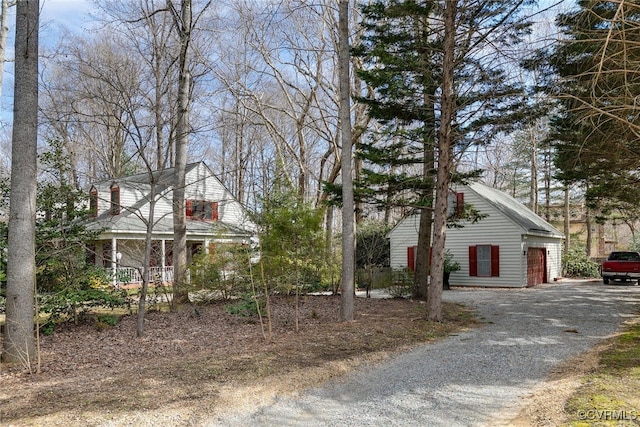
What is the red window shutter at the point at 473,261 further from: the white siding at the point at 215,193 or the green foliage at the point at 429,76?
the white siding at the point at 215,193

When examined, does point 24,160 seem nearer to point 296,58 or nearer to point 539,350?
point 539,350

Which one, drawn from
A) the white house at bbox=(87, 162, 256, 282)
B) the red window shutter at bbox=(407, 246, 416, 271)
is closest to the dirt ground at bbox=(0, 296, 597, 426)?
the white house at bbox=(87, 162, 256, 282)

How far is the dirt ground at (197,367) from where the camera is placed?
4195 mm

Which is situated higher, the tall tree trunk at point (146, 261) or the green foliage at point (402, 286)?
the tall tree trunk at point (146, 261)

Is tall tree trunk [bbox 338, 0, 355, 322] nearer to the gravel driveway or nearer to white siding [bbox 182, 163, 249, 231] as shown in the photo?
the gravel driveway

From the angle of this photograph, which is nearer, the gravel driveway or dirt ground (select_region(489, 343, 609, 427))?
dirt ground (select_region(489, 343, 609, 427))

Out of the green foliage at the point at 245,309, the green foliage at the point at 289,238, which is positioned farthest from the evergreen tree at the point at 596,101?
the green foliage at the point at 245,309

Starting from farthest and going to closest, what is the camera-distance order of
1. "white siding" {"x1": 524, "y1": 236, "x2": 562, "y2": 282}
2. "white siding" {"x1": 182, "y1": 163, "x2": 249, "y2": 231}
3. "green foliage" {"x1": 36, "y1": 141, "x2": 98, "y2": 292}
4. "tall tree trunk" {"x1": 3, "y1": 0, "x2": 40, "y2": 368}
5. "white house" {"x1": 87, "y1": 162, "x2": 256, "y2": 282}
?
"white siding" {"x1": 182, "y1": 163, "x2": 249, "y2": 231}, "white siding" {"x1": 524, "y1": 236, "x2": 562, "y2": 282}, "white house" {"x1": 87, "y1": 162, "x2": 256, "y2": 282}, "green foliage" {"x1": 36, "y1": 141, "x2": 98, "y2": 292}, "tall tree trunk" {"x1": 3, "y1": 0, "x2": 40, "y2": 368}

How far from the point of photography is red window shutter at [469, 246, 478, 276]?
20.0 metres

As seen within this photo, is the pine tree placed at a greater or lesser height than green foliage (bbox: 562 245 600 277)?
greater

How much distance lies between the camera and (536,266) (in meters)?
20.9

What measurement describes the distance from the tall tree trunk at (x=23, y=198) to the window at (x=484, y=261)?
1747cm

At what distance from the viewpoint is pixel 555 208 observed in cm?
3494

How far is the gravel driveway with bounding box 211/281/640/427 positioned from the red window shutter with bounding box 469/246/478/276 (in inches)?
399
